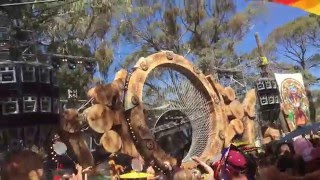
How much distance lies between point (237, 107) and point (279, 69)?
13661mm

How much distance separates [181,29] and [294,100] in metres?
11.5

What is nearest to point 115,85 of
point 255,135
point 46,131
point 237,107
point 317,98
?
point 46,131

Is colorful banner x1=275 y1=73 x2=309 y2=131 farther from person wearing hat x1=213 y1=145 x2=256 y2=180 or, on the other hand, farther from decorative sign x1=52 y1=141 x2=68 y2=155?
person wearing hat x1=213 y1=145 x2=256 y2=180

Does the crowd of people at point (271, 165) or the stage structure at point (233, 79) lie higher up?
the stage structure at point (233, 79)

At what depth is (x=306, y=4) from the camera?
4.21 meters

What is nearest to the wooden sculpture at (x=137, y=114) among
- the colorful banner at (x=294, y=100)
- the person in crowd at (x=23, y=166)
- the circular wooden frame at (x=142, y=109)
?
the circular wooden frame at (x=142, y=109)

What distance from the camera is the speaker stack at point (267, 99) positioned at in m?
17.4

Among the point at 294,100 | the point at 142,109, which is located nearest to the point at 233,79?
the point at 294,100

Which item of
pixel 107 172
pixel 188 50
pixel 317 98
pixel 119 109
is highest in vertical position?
pixel 188 50

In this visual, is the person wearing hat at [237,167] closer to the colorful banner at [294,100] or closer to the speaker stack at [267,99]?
the speaker stack at [267,99]

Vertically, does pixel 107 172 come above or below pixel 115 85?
below

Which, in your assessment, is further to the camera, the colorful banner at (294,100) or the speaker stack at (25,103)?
the colorful banner at (294,100)

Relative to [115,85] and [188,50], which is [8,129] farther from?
[188,50]

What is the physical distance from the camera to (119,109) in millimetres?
12672
